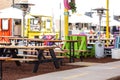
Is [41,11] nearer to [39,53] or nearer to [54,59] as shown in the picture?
[54,59]

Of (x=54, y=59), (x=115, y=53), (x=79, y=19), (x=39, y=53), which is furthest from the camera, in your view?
(x=79, y=19)

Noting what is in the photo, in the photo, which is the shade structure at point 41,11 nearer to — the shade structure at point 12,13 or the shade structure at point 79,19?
the shade structure at point 79,19

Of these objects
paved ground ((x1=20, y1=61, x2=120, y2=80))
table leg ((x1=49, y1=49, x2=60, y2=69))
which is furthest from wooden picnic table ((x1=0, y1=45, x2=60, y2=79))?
paved ground ((x1=20, y1=61, x2=120, y2=80))

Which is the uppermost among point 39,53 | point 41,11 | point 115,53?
point 41,11

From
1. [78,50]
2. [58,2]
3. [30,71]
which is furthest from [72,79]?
[58,2]

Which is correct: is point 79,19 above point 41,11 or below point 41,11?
below

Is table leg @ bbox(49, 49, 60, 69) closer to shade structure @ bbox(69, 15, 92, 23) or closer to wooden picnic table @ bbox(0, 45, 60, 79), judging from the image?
wooden picnic table @ bbox(0, 45, 60, 79)

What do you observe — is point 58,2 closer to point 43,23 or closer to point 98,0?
point 43,23

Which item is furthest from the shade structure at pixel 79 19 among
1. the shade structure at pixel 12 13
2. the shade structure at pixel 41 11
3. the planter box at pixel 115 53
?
the planter box at pixel 115 53

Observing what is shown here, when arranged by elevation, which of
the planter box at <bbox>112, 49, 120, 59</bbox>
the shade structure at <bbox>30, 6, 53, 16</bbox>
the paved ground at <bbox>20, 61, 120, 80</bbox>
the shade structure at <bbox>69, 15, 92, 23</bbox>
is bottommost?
the paved ground at <bbox>20, 61, 120, 80</bbox>

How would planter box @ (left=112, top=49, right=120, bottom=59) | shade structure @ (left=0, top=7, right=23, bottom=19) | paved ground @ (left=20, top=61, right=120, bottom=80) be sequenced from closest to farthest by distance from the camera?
paved ground @ (left=20, top=61, right=120, bottom=80), planter box @ (left=112, top=49, right=120, bottom=59), shade structure @ (left=0, top=7, right=23, bottom=19)

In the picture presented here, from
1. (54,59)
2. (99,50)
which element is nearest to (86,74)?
(54,59)

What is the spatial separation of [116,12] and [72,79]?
27.5 m

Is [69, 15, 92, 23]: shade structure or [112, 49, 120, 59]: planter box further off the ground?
[69, 15, 92, 23]: shade structure
